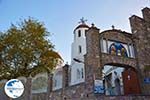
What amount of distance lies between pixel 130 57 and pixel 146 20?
3979 mm

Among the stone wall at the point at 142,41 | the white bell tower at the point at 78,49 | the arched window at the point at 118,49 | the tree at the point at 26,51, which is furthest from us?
the white bell tower at the point at 78,49

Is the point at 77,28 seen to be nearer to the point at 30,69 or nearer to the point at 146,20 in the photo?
the point at 30,69

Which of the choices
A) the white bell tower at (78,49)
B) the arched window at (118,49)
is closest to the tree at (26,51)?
the white bell tower at (78,49)

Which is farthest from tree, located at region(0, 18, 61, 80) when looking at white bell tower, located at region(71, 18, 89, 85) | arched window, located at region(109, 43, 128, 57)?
arched window, located at region(109, 43, 128, 57)

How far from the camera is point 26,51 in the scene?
56.8 ft

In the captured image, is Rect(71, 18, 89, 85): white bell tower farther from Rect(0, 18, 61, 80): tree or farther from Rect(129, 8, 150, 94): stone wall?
Rect(129, 8, 150, 94): stone wall

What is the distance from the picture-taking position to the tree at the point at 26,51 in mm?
17125

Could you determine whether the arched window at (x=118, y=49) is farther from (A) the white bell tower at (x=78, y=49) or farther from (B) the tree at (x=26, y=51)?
(A) the white bell tower at (x=78, y=49)

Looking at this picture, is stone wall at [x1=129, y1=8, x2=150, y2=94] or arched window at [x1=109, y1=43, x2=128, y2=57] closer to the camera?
arched window at [x1=109, y1=43, x2=128, y2=57]

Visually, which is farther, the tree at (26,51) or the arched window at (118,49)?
the tree at (26,51)

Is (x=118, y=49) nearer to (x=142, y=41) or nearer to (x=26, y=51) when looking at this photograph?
(x=142, y=41)

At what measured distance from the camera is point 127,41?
13836 mm

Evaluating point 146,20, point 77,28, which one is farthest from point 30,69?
point 146,20

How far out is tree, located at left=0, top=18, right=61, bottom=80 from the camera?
17.1 metres
